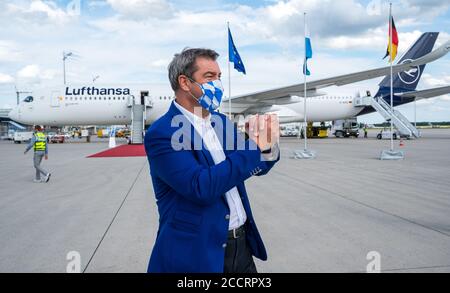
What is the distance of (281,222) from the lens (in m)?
5.00

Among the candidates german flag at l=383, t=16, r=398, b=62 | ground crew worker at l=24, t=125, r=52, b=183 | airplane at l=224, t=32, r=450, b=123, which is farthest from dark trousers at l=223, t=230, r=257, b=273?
airplane at l=224, t=32, r=450, b=123

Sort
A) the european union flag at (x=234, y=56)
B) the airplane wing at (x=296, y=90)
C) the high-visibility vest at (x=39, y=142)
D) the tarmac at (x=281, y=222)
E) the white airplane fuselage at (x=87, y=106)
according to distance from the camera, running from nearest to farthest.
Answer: the tarmac at (x=281, y=222) < the high-visibility vest at (x=39, y=142) < the european union flag at (x=234, y=56) < the airplane wing at (x=296, y=90) < the white airplane fuselage at (x=87, y=106)

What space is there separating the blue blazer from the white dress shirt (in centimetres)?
5

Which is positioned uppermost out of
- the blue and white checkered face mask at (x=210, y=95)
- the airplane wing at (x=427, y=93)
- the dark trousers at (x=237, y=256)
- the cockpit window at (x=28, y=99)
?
the airplane wing at (x=427, y=93)

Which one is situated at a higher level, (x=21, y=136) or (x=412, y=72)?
(x=412, y=72)

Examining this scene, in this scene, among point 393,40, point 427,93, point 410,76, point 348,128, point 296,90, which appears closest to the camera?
point 393,40

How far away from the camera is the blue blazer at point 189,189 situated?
1.47 m

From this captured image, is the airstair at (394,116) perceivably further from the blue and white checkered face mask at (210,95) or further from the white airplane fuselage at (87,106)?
the blue and white checkered face mask at (210,95)

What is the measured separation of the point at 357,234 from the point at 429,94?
28.3 metres

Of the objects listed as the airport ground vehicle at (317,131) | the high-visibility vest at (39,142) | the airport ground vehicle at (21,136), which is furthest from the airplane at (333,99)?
the airport ground vehicle at (21,136)

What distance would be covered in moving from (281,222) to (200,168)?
12.3 ft

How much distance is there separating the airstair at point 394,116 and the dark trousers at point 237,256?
75.1 ft

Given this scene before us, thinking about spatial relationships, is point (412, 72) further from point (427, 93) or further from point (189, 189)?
point (189, 189)

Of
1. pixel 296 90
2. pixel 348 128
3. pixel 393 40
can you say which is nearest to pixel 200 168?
pixel 393 40
